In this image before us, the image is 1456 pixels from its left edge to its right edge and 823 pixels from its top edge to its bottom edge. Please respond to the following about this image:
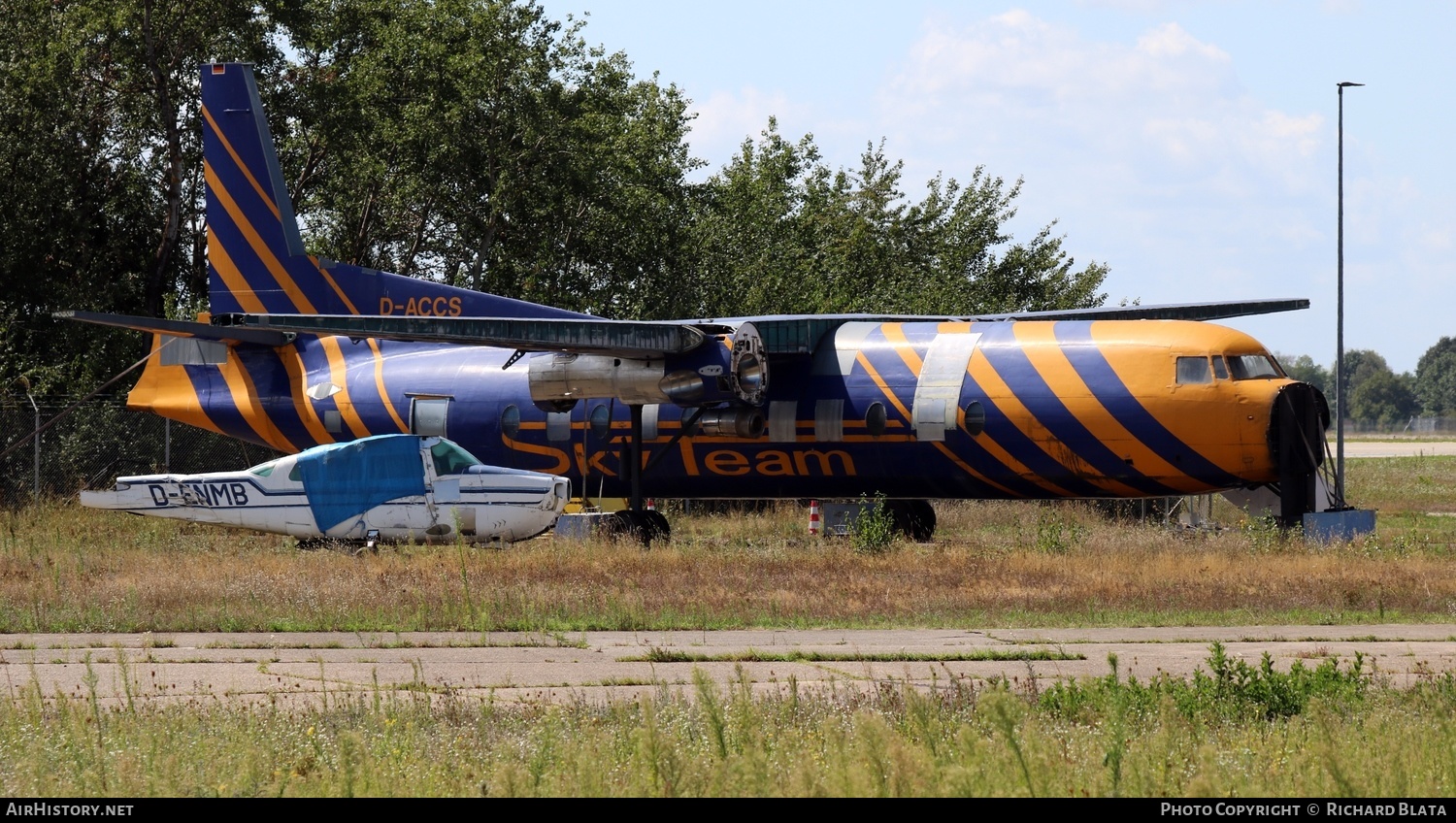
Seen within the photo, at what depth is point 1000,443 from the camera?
24.0m

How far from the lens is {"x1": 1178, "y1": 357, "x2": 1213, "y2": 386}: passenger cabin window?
2298cm

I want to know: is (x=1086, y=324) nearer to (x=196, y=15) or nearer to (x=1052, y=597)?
(x=1052, y=597)

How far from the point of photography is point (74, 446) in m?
35.7

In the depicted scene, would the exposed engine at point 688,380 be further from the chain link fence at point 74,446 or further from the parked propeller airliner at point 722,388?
the chain link fence at point 74,446

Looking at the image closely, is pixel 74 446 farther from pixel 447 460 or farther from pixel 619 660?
pixel 619 660

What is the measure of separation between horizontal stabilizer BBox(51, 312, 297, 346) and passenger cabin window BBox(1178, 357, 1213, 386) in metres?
15.5

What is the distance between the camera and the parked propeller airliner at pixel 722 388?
23.1 m

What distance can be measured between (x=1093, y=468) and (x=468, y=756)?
15760mm

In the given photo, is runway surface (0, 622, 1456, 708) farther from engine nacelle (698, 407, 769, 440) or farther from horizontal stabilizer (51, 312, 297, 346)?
horizontal stabilizer (51, 312, 297, 346)

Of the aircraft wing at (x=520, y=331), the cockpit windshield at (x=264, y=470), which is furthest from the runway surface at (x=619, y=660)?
the cockpit windshield at (x=264, y=470)

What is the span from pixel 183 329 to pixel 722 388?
9.78 meters

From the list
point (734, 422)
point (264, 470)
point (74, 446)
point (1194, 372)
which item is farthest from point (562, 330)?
point (74, 446)
